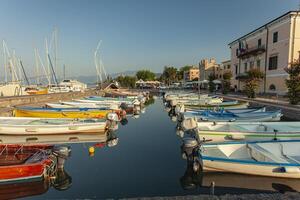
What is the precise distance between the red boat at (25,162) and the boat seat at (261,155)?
25.9 feet

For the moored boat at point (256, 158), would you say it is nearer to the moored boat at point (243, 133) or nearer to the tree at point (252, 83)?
the moored boat at point (243, 133)

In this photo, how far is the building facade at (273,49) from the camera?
30.1 m

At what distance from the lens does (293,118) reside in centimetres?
1917

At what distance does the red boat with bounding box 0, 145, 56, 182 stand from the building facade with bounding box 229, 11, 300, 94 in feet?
104

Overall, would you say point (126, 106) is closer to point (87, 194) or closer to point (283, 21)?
point (87, 194)

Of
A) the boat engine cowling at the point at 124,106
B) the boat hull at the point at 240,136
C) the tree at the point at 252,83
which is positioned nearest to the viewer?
the boat hull at the point at 240,136

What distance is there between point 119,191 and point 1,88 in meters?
39.7

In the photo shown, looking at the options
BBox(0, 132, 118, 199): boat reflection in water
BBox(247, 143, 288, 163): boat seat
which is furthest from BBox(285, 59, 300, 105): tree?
BBox(0, 132, 118, 199): boat reflection in water

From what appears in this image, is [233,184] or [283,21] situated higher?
[283,21]

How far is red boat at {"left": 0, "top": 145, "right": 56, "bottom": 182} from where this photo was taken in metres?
7.66

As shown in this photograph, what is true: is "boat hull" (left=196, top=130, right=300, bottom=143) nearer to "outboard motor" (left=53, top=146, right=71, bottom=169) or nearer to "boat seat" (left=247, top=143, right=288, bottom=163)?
"boat seat" (left=247, top=143, right=288, bottom=163)

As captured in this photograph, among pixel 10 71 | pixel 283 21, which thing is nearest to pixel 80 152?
pixel 283 21

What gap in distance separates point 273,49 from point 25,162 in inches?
1425

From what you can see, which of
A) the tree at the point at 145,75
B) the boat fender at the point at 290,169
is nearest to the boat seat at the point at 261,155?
the boat fender at the point at 290,169
